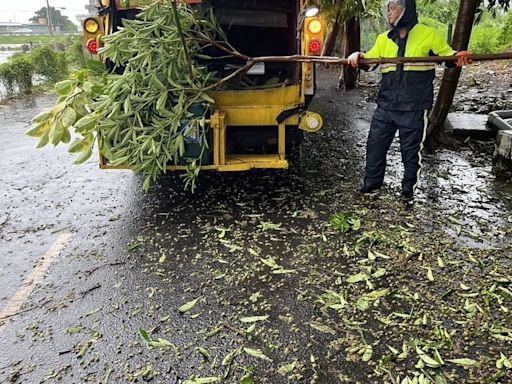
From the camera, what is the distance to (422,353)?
280cm

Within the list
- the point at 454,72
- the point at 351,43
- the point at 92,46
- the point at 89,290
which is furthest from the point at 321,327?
the point at 351,43

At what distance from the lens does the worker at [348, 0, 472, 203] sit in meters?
4.43

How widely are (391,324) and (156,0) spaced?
3.37m

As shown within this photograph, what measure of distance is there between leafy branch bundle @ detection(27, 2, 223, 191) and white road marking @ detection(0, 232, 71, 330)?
831 mm

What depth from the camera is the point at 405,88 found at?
459cm

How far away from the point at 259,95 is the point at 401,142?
4.81ft

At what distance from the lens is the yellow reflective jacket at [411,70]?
4.43m

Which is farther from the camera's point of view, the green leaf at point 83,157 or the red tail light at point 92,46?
the red tail light at point 92,46

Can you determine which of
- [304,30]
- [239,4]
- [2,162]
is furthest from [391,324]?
[2,162]

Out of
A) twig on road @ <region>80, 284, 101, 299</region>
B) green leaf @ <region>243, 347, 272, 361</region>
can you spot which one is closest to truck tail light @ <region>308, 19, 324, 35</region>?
twig on road @ <region>80, 284, 101, 299</region>

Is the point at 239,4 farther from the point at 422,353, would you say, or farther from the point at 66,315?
the point at 422,353

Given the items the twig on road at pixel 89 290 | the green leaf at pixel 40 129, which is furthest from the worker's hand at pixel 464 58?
the green leaf at pixel 40 129

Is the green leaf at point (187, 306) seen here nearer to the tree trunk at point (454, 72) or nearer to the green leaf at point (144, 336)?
the green leaf at point (144, 336)

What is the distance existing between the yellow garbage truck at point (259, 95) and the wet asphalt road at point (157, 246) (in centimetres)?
44
